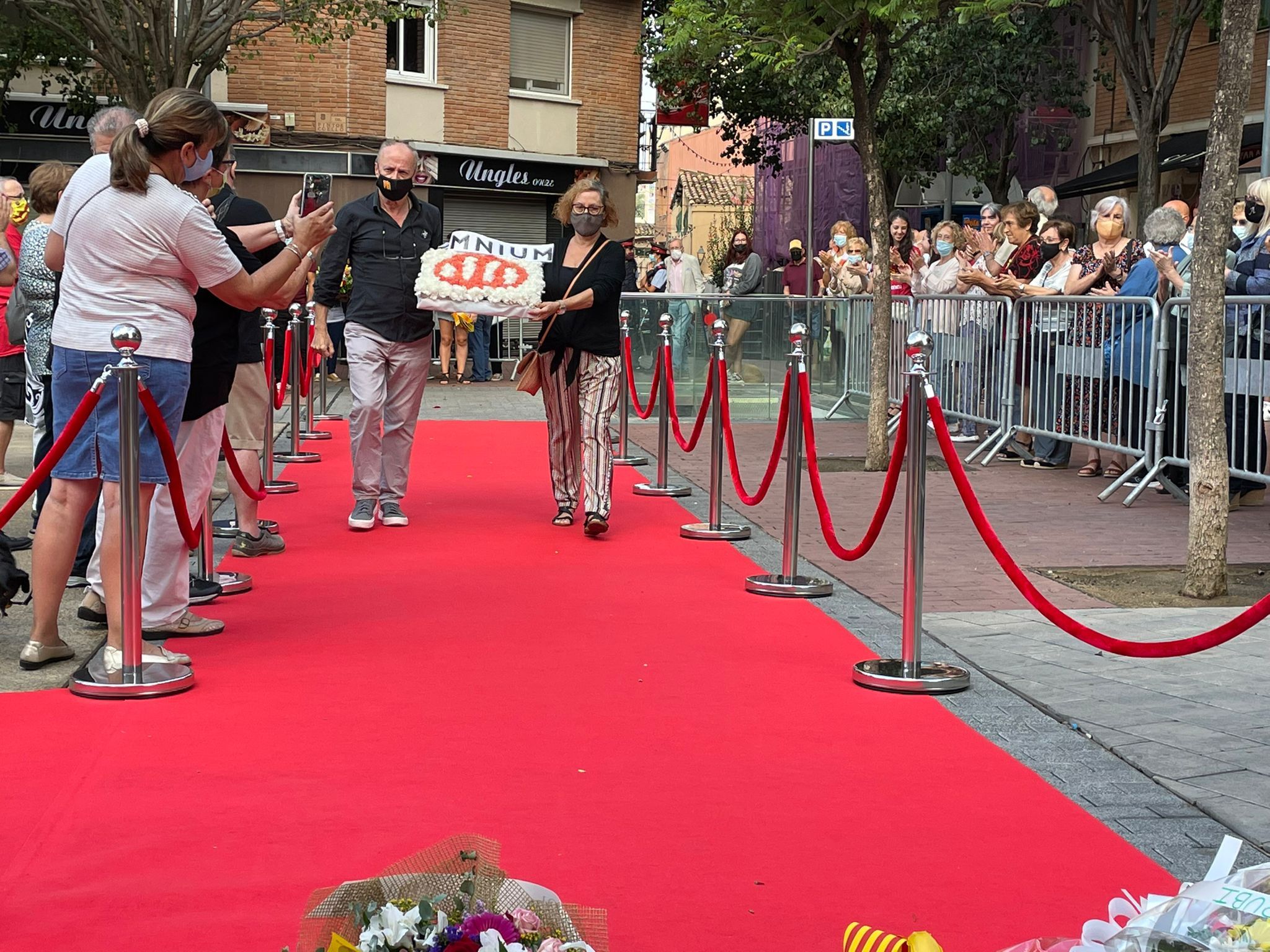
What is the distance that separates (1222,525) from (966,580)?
4.26 ft

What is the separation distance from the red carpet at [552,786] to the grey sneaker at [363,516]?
200cm

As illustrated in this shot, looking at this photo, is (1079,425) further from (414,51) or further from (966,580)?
(414,51)

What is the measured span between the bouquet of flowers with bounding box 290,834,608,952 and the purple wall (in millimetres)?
36491

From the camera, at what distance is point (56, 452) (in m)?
5.59

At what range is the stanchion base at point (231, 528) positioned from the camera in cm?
920

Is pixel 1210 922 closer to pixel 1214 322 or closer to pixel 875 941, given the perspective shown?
pixel 875 941

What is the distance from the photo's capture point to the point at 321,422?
1722cm

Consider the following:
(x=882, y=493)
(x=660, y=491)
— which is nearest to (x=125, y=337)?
(x=882, y=493)

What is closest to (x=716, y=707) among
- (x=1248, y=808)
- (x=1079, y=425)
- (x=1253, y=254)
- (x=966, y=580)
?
(x=1248, y=808)

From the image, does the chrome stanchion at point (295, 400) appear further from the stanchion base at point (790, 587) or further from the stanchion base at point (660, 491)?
the stanchion base at point (790, 587)

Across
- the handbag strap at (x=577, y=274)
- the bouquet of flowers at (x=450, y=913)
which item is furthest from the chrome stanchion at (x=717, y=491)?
the bouquet of flowers at (x=450, y=913)

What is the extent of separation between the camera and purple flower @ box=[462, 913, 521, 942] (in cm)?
271

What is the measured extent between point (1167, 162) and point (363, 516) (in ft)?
60.1

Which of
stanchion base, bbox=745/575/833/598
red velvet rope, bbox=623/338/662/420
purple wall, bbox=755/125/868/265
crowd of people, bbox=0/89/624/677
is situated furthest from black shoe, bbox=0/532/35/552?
purple wall, bbox=755/125/868/265
